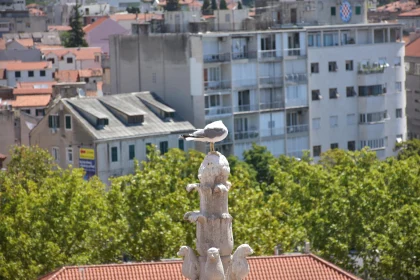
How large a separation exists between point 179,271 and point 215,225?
20.0 metres

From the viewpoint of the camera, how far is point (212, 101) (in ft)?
333

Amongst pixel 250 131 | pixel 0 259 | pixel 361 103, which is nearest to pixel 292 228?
pixel 0 259

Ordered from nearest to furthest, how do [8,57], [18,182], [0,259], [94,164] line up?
[0,259] → [18,182] → [94,164] → [8,57]

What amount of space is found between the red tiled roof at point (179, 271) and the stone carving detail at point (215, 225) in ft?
64.0

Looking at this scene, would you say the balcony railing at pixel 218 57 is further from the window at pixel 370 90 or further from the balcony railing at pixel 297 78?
the window at pixel 370 90

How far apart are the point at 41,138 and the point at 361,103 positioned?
22650 millimetres

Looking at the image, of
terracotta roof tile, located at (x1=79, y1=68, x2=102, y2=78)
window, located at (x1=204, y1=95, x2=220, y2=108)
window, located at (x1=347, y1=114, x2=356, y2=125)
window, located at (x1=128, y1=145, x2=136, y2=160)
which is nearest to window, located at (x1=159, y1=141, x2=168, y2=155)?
window, located at (x1=128, y1=145, x2=136, y2=160)

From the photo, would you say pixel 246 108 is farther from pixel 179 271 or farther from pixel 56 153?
pixel 179 271

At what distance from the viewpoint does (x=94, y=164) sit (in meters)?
92.9

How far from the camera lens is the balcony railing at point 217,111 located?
10088 cm

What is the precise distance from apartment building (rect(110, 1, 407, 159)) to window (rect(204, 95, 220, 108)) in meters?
0.06

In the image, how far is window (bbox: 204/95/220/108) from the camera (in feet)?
332

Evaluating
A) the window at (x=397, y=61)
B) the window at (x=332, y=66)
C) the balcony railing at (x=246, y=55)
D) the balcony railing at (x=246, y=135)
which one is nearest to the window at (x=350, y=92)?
the window at (x=332, y=66)

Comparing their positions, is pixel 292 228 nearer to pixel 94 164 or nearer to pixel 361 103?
pixel 94 164
